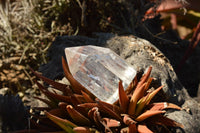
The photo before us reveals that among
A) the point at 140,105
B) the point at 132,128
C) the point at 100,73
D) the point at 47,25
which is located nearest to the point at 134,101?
the point at 140,105

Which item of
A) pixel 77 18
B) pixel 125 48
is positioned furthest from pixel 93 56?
pixel 77 18

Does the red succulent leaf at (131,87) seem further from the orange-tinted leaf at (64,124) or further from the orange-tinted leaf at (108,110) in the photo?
the orange-tinted leaf at (64,124)

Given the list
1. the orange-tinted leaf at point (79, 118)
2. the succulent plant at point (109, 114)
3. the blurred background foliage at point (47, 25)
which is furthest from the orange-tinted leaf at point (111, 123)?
the blurred background foliage at point (47, 25)

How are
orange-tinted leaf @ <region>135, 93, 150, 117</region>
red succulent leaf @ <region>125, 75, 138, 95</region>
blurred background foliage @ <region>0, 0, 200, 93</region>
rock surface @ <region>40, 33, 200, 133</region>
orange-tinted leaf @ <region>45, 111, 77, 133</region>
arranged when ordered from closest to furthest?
orange-tinted leaf @ <region>45, 111, 77, 133</region> → orange-tinted leaf @ <region>135, 93, 150, 117</region> → red succulent leaf @ <region>125, 75, 138, 95</region> → rock surface @ <region>40, 33, 200, 133</region> → blurred background foliage @ <region>0, 0, 200, 93</region>

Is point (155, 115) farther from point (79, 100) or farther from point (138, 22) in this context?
point (138, 22)

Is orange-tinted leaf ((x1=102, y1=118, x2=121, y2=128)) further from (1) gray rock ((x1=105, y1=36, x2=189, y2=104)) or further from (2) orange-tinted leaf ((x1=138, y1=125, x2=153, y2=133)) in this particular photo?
(1) gray rock ((x1=105, y1=36, x2=189, y2=104))

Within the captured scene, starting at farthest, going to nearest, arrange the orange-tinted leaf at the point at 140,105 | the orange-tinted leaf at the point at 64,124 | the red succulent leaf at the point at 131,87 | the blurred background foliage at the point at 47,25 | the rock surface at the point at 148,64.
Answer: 1. the blurred background foliage at the point at 47,25
2. the rock surface at the point at 148,64
3. the red succulent leaf at the point at 131,87
4. the orange-tinted leaf at the point at 140,105
5. the orange-tinted leaf at the point at 64,124

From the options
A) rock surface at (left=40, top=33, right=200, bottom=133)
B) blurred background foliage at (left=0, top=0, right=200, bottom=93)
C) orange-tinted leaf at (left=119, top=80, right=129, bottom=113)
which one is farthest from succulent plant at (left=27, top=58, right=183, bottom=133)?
blurred background foliage at (left=0, top=0, right=200, bottom=93)
